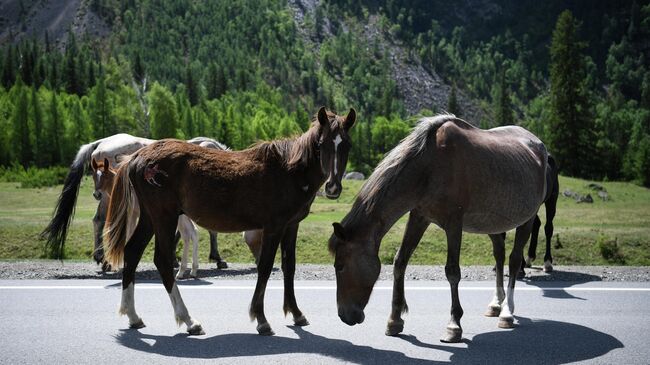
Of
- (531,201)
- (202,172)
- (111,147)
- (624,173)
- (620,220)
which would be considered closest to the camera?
(202,172)

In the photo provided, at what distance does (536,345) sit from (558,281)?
4.74 m

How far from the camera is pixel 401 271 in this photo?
7242mm

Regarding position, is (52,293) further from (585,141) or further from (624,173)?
(624,173)

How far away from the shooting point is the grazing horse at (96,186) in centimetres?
1158

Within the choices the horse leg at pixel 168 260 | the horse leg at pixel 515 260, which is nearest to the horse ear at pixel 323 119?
the horse leg at pixel 168 260

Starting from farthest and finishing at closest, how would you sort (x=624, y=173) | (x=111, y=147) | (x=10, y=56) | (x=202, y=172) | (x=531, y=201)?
(x=10, y=56) < (x=624, y=173) < (x=111, y=147) < (x=531, y=201) < (x=202, y=172)

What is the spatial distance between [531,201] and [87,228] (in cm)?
→ 1600

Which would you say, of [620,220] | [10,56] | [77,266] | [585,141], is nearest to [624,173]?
[585,141]

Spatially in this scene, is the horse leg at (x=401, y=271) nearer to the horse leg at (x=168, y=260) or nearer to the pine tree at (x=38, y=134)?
the horse leg at (x=168, y=260)

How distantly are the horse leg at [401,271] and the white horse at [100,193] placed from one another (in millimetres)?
5485

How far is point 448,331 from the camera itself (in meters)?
6.65

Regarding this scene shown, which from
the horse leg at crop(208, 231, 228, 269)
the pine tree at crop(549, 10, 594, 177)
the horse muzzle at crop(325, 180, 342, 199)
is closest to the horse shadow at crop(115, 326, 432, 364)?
the horse muzzle at crop(325, 180, 342, 199)

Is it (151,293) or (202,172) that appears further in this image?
(151,293)

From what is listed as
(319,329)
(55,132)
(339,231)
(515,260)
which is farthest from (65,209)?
(55,132)
